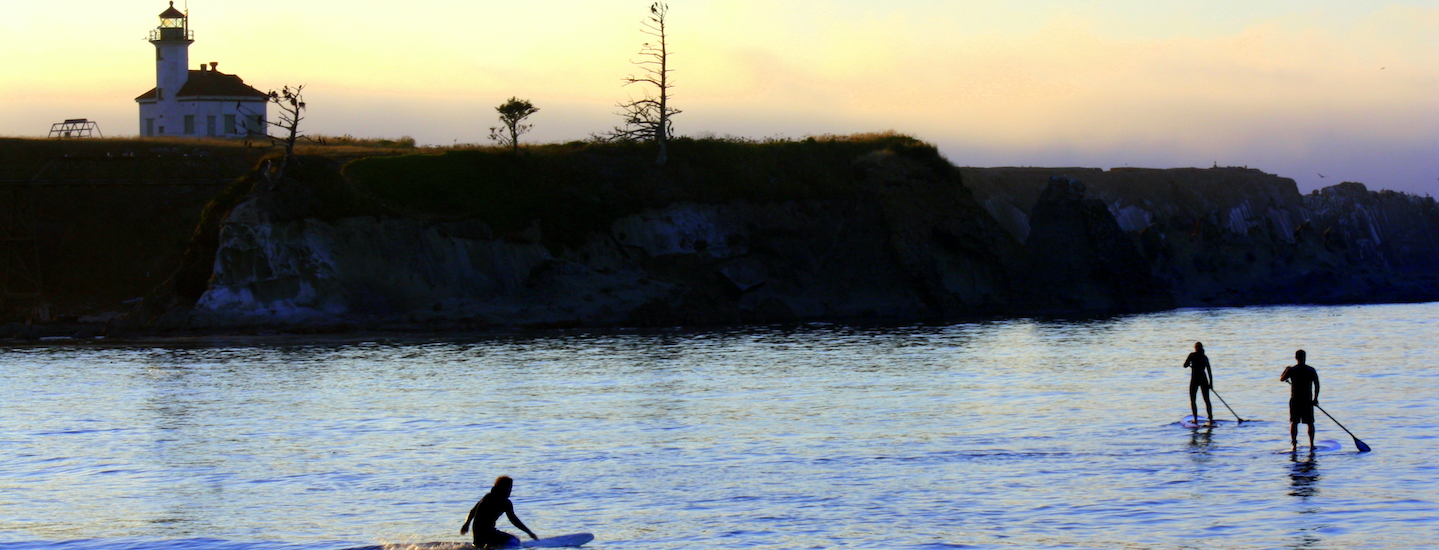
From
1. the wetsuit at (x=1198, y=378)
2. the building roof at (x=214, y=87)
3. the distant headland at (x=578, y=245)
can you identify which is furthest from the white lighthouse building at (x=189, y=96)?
the wetsuit at (x=1198, y=378)

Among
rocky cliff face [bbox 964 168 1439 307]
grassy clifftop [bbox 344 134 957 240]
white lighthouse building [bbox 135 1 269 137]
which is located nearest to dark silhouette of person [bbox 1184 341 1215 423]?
grassy clifftop [bbox 344 134 957 240]

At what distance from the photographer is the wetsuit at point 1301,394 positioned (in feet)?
71.0

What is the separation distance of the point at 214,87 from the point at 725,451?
7576cm

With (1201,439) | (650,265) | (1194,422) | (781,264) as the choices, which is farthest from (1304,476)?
(781,264)

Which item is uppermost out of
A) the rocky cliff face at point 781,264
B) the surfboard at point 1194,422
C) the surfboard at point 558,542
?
the rocky cliff face at point 781,264

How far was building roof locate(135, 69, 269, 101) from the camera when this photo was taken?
290 ft

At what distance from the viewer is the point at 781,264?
63562mm

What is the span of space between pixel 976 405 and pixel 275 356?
24129 millimetres

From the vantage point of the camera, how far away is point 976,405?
92.1 feet

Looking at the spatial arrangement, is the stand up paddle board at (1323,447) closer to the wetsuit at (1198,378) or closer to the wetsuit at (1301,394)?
the wetsuit at (1301,394)

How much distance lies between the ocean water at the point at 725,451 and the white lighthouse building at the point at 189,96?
4963 cm

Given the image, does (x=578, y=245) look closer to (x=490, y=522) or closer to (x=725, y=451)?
(x=725, y=451)

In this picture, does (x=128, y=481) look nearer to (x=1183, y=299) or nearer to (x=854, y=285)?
(x=854, y=285)

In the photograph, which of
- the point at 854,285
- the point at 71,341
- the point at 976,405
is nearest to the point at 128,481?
the point at 976,405
